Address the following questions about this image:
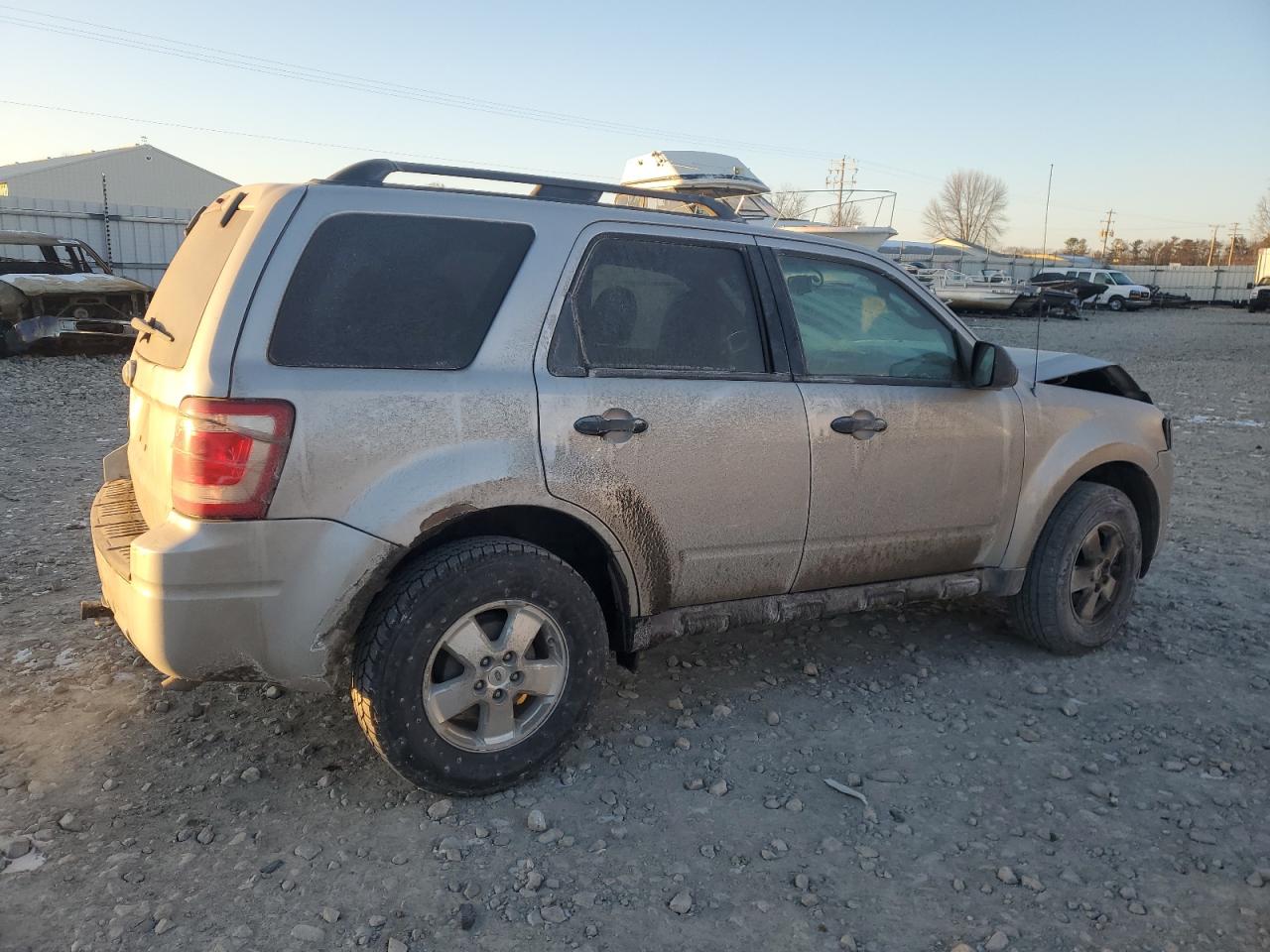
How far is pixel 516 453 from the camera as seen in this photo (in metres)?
3.00

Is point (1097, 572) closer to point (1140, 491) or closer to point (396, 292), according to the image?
point (1140, 491)

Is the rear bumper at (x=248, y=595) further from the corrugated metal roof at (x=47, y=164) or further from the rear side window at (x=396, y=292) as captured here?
the corrugated metal roof at (x=47, y=164)

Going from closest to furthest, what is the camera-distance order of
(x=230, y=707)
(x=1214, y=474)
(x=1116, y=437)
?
(x=230, y=707), (x=1116, y=437), (x=1214, y=474)

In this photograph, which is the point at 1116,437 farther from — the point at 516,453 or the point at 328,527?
the point at 328,527

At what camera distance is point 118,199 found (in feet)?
144

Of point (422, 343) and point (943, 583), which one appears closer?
point (422, 343)

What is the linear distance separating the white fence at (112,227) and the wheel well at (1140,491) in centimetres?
1881

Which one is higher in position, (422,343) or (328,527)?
(422,343)

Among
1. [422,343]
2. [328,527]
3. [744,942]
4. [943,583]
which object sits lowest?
[744,942]

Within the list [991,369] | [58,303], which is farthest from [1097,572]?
[58,303]

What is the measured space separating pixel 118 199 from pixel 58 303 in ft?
116

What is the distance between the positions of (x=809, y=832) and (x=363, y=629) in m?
1.49

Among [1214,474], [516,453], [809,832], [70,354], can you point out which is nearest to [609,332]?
[516,453]

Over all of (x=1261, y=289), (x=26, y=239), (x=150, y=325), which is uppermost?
(x=1261, y=289)
